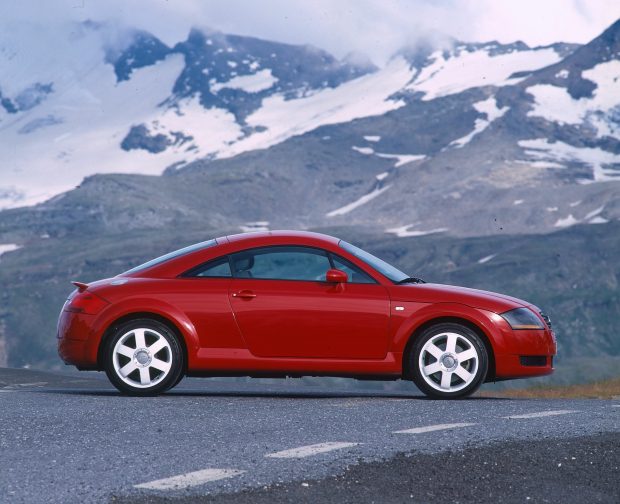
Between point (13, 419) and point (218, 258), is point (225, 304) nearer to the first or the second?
point (218, 258)

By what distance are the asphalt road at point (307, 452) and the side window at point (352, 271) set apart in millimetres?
1182

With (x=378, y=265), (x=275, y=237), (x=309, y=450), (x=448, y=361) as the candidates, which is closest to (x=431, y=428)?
(x=309, y=450)

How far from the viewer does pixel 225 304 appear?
1120 centimetres

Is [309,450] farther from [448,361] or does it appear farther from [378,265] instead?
[378,265]

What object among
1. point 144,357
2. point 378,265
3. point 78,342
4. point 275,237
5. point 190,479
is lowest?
point 190,479

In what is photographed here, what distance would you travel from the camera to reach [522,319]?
11406 millimetres

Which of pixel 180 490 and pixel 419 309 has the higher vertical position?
pixel 419 309

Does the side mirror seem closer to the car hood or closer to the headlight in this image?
the car hood

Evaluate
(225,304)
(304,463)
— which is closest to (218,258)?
(225,304)

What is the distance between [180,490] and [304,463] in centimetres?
101

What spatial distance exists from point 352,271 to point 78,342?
2653mm

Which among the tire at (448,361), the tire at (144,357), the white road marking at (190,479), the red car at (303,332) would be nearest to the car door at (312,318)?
the red car at (303,332)

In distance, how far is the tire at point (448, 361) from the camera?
1110 centimetres

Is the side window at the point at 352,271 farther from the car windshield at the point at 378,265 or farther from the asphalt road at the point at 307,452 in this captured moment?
the asphalt road at the point at 307,452
